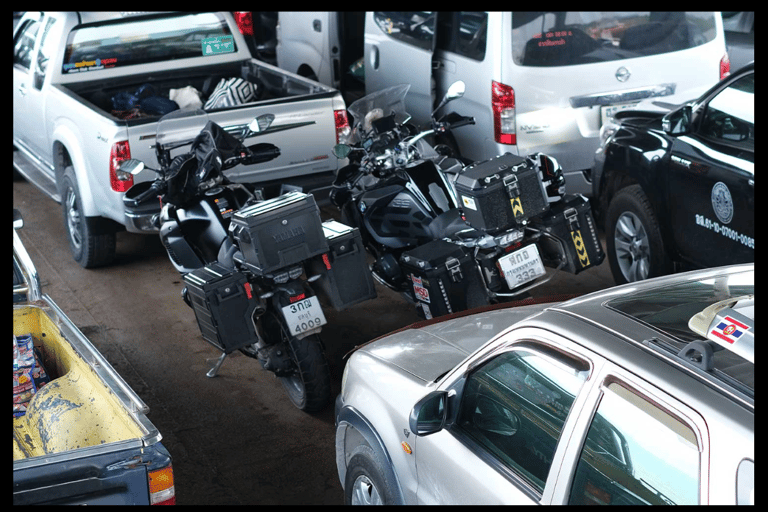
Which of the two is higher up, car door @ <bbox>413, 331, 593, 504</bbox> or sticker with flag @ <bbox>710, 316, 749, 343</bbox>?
sticker with flag @ <bbox>710, 316, 749, 343</bbox>

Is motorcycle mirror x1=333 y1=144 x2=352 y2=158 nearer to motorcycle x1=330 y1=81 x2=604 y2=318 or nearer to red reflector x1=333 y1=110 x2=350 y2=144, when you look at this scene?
motorcycle x1=330 y1=81 x2=604 y2=318

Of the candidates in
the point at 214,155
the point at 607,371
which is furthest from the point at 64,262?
the point at 607,371

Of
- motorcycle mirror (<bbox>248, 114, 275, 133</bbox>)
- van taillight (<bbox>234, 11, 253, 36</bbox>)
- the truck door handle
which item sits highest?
van taillight (<bbox>234, 11, 253, 36</bbox>)

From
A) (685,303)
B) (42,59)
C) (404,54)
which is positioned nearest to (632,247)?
(404,54)

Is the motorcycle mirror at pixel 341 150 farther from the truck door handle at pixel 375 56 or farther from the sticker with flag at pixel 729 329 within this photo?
the sticker with flag at pixel 729 329

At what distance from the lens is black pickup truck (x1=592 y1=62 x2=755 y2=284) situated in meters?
5.58

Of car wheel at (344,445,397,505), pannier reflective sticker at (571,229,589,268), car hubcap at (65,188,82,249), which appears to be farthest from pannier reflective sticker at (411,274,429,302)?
car hubcap at (65,188,82,249)

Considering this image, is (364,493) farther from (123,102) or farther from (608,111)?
(123,102)

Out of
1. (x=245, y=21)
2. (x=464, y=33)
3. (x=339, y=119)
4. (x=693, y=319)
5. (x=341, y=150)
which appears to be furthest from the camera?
(x=245, y=21)

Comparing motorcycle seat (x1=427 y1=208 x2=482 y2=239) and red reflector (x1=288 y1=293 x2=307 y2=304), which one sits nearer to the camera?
red reflector (x1=288 y1=293 x2=307 y2=304)

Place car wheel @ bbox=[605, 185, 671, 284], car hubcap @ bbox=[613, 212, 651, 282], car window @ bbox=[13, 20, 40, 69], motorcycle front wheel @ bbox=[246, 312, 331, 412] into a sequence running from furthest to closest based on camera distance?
car window @ bbox=[13, 20, 40, 69]
car hubcap @ bbox=[613, 212, 651, 282]
car wheel @ bbox=[605, 185, 671, 284]
motorcycle front wheel @ bbox=[246, 312, 331, 412]

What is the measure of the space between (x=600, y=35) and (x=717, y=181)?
7.42 feet

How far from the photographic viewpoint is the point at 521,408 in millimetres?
3051
